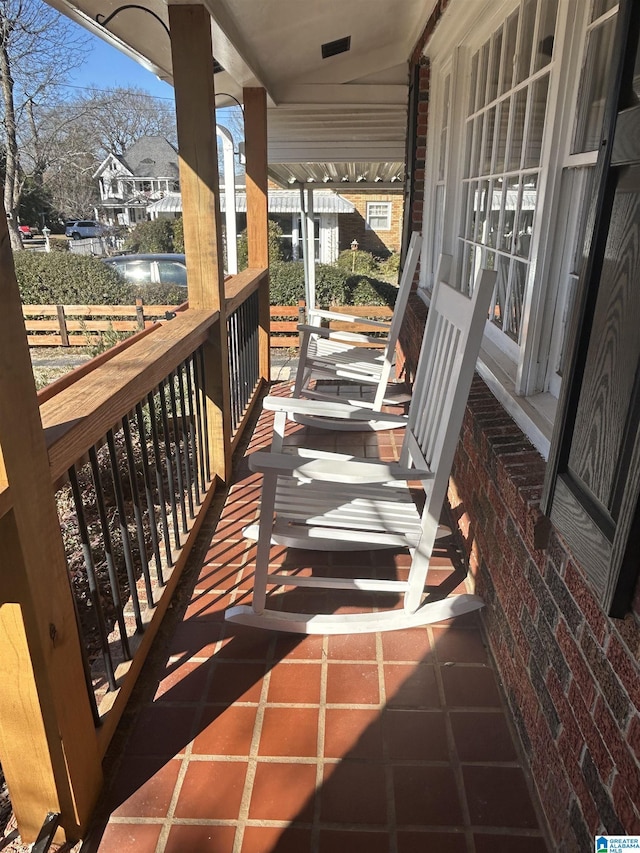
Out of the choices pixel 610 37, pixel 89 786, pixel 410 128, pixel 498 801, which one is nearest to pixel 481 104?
pixel 610 37

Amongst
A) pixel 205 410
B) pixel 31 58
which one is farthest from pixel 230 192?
pixel 31 58

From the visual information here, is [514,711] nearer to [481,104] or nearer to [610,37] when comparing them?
[610,37]

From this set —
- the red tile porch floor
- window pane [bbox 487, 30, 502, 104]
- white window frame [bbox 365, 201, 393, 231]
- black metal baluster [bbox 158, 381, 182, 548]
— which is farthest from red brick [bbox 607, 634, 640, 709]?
white window frame [bbox 365, 201, 393, 231]

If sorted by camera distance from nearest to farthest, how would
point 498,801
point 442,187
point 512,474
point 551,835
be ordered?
point 551,835 < point 498,801 < point 512,474 < point 442,187

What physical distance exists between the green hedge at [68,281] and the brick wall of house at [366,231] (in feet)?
37.3

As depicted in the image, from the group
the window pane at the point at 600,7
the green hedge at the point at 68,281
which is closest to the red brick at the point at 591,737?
the window pane at the point at 600,7

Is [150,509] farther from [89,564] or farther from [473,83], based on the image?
[473,83]

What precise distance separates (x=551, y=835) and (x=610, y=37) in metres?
1.85

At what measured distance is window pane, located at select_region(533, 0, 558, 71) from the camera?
1.83m

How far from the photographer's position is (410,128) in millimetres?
4527

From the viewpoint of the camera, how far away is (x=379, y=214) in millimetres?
20672

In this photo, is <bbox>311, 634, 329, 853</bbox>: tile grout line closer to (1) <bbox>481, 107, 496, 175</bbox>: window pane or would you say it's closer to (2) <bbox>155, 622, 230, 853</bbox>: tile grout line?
(2) <bbox>155, 622, 230, 853</bbox>: tile grout line

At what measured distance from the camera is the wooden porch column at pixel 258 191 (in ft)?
13.1

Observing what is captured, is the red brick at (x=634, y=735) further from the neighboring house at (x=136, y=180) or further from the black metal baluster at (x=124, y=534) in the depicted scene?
the neighboring house at (x=136, y=180)
